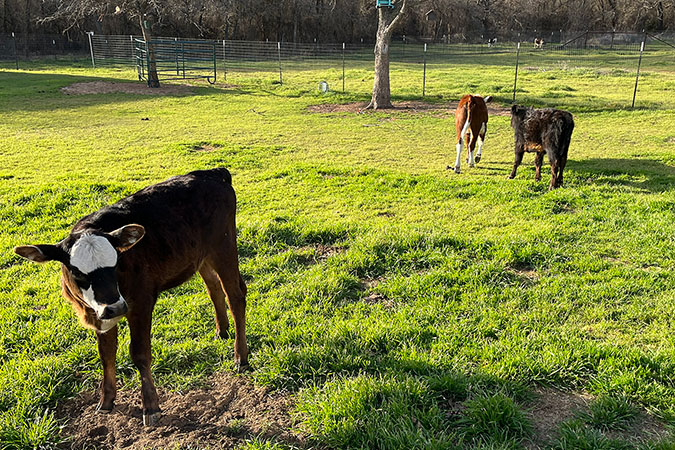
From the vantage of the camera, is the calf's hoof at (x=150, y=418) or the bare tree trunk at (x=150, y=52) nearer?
the calf's hoof at (x=150, y=418)

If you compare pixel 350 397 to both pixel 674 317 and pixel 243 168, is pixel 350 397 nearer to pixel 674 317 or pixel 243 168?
pixel 674 317

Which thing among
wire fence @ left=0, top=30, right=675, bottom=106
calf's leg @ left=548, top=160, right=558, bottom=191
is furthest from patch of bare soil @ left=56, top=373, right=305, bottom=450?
wire fence @ left=0, top=30, right=675, bottom=106

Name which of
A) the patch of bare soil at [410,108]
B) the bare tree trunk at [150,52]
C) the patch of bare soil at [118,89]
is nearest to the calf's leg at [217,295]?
the patch of bare soil at [410,108]

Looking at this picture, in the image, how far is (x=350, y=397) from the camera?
10.3 ft

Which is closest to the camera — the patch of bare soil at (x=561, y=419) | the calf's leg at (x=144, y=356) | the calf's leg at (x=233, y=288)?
the patch of bare soil at (x=561, y=419)

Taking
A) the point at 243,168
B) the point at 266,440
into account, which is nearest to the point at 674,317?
the point at 266,440

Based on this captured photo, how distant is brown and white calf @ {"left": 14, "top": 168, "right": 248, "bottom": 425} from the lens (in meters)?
2.61

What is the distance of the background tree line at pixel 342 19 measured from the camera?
38.0m

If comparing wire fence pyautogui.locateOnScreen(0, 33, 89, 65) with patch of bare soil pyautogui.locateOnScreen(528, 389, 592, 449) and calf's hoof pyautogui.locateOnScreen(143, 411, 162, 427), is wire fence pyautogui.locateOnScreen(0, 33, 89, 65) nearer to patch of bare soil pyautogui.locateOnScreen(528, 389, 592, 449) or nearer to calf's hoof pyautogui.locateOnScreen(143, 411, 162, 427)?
calf's hoof pyautogui.locateOnScreen(143, 411, 162, 427)

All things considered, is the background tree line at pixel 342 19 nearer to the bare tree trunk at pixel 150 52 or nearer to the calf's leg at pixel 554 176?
the bare tree trunk at pixel 150 52

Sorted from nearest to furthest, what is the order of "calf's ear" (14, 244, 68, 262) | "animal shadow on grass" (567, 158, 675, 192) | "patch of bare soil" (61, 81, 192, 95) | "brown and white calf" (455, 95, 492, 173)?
"calf's ear" (14, 244, 68, 262), "animal shadow on grass" (567, 158, 675, 192), "brown and white calf" (455, 95, 492, 173), "patch of bare soil" (61, 81, 192, 95)

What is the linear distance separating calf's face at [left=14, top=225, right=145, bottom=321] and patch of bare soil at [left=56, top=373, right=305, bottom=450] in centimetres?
92

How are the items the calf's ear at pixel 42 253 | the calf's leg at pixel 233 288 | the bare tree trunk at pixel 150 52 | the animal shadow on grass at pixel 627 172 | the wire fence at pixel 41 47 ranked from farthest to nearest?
the wire fence at pixel 41 47 → the bare tree trunk at pixel 150 52 → the animal shadow on grass at pixel 627 172 → the calf's leg at pixel 233 288 → the calf's ear at pixel 42 253

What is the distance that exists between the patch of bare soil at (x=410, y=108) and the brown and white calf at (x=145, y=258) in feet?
45.5
